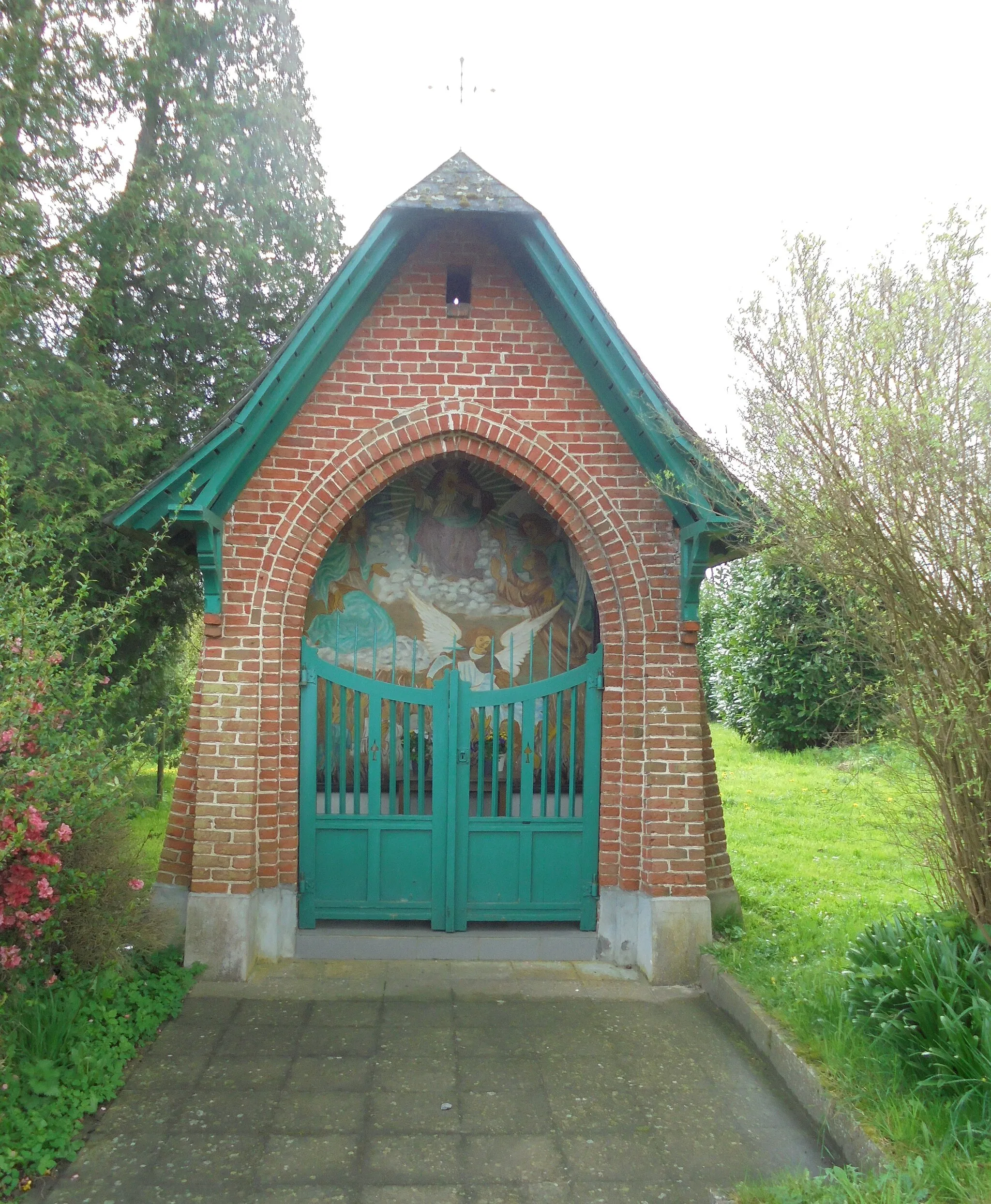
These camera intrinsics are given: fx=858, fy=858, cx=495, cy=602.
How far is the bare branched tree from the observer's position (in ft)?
13.2

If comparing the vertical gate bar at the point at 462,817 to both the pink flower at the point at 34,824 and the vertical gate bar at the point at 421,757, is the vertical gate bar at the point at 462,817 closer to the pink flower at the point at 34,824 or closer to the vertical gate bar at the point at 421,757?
the vertical gate bar at the point at 421,757

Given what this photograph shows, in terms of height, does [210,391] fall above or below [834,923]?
above

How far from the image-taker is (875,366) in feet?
14.0

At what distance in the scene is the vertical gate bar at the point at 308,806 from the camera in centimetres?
614

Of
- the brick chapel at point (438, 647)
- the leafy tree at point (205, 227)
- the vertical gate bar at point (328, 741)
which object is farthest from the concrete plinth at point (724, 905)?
the leafy tree at point (205, 227)

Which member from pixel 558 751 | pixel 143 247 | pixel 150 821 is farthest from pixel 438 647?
pixel 150 821

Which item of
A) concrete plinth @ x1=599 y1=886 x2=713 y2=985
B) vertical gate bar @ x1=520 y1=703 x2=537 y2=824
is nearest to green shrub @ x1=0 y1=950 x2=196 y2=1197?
vertical gate bar @ x1=520 y1=703 x2=537 y2=824

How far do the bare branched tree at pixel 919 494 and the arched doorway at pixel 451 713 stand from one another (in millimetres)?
2271

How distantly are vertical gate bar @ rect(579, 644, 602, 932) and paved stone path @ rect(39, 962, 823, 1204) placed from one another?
0.65 meters

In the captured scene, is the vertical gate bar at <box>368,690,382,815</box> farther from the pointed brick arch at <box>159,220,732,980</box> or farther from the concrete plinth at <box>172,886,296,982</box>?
the concrete plinth at <box>172,886,296,982</box>

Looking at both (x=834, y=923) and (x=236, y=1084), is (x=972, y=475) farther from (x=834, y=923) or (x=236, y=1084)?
(x=236, y=1084)

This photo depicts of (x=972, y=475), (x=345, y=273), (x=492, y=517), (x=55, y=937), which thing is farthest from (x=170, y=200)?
(x=972, y=475)

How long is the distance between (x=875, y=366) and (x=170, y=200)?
7579mm

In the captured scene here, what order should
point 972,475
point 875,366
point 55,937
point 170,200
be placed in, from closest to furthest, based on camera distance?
point 972,475
point 875,366
point 55,937
point 170,200
